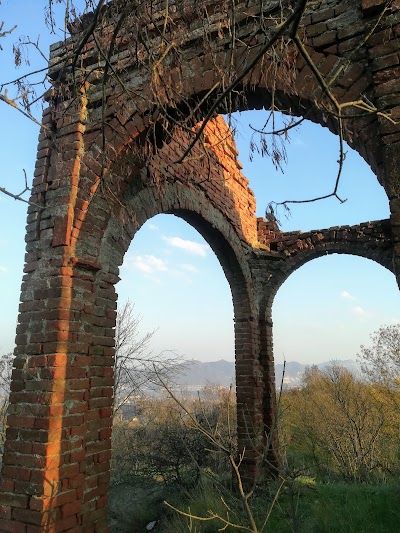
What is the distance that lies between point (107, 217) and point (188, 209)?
206 centimetres

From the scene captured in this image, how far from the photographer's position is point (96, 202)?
3.46 m

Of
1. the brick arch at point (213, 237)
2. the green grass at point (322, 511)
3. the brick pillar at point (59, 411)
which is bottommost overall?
the green grass at point (322, 511)

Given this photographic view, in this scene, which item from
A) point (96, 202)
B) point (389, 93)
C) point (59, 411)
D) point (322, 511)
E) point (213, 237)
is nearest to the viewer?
point (389, 93)

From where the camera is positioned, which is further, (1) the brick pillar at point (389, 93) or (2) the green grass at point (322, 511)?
(2) the green grass at point (322, 511)

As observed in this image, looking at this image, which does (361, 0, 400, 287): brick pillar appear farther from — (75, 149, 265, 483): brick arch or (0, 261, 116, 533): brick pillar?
(0, 261, 116, 533): brick pillar

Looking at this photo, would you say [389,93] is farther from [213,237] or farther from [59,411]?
[213,237]

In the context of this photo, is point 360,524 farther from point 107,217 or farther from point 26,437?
point 107,217

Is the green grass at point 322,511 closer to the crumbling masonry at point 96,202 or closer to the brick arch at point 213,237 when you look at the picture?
the brick arch at point 213,237

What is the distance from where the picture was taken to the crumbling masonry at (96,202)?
2.57 m

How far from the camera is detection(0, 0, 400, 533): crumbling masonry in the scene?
257cm

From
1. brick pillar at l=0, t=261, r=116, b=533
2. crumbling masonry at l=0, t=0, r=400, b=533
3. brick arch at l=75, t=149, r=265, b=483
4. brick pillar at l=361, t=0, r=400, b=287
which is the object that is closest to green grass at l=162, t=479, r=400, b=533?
brick arch at l=75, t=149, r=265, b=483

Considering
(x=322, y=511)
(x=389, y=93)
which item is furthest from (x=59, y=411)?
(x=322, y=511)

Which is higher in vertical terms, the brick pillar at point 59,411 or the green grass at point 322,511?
the brick pillar at point 59,411

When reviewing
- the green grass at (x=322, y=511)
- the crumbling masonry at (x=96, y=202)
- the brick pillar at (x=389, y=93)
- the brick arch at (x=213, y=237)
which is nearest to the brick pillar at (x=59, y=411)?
the crumbling masonry at (x=96, y=202)
